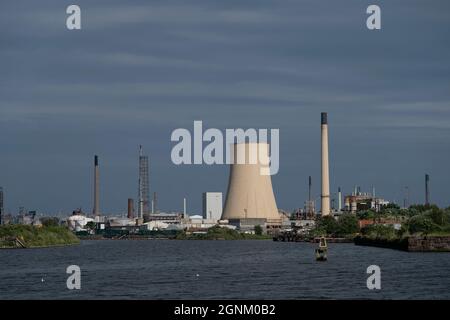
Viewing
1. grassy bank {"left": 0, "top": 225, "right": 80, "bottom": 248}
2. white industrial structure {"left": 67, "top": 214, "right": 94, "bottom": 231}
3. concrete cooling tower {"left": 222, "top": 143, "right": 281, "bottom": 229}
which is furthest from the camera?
white industrial structure {"left": 67, "top": 214, "right": 94, "bottom": 231}

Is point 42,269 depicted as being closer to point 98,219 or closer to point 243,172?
point 243,172

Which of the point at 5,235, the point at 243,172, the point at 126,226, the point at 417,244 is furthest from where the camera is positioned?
the point at 126,226

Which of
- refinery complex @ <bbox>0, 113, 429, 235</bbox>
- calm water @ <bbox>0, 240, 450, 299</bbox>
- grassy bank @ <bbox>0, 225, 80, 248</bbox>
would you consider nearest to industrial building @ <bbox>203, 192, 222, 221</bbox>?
refinery complex @ <bbox>0, 113, 429, 235</bbox>

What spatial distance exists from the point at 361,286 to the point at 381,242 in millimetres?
47044

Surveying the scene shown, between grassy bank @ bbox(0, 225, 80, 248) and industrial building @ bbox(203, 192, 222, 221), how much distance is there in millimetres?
84693

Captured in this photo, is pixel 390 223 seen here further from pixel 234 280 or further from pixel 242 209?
pixel 234 280

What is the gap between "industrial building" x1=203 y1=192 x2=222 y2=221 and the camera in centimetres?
19025

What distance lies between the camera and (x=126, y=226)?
7092 inches

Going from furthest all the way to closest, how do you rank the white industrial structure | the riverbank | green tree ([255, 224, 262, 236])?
the white industrial structure, green tree ([255, 224, 262, 236]), the riverbank

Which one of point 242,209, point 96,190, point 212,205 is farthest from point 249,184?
point 212,205

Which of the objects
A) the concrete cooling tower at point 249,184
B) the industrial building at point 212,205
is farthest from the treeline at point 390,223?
the industrial building at point 212,205

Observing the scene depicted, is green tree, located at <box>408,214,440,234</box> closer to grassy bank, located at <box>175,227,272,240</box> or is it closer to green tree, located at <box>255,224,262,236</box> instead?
green tree, located at <box>255,224,262,236</box>
